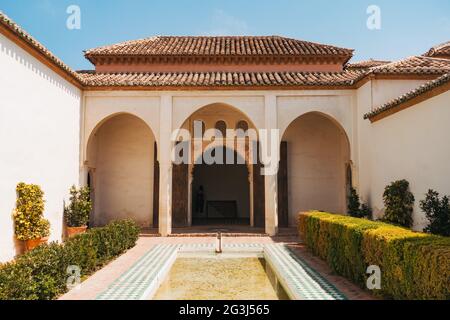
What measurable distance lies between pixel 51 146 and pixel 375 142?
9.18 meters

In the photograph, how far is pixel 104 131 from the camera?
15.3 meters

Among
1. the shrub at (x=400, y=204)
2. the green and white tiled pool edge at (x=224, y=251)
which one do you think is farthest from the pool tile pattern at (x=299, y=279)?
the shrub at (x=400, y=204)

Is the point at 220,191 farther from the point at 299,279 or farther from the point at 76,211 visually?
the point at 299,279

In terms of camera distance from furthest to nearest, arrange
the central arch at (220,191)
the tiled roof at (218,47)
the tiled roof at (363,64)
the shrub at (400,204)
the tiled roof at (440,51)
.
→ 1. the central arch at (220,191)
2. the tiled roof at (363,64)
3. the tiled roof at (440,51)
4. the tiled roof at (218,47)
5. the shrub at (400,204)

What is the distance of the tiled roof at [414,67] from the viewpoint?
1150 cm

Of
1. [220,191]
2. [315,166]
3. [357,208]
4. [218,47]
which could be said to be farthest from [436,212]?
[220,191]

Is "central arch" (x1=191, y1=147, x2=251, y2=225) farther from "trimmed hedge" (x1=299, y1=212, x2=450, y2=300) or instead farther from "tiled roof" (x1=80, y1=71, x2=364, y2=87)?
"trimmed hedge" (x1=299, y1=212, x2=450, y2=300)

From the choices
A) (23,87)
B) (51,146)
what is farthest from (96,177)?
(23,87)

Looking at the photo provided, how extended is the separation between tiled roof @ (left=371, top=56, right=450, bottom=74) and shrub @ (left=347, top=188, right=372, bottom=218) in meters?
3.90

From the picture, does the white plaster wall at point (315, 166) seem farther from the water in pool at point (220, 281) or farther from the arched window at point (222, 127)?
the water in pool at point (220, 281)

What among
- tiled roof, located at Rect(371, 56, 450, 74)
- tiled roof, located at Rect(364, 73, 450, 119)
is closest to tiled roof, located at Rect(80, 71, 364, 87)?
tiled roof, located at Rect(371, 56, 450, 74)

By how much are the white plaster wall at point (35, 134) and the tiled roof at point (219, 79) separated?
167 cm

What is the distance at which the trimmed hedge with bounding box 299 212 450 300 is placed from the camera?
4.71 meters
